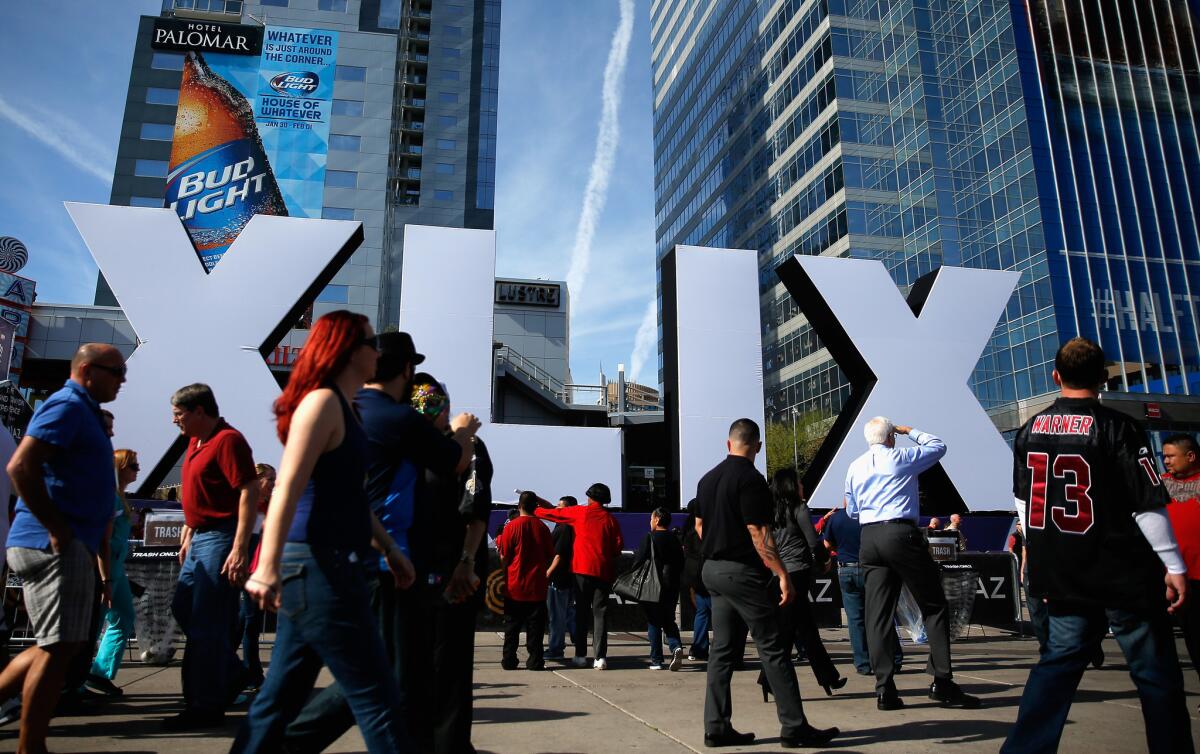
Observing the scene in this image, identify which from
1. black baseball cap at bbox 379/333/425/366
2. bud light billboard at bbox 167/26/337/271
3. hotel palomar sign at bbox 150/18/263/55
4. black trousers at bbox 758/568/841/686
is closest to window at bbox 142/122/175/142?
hotel palomar sign at bbox 150/18/263/55

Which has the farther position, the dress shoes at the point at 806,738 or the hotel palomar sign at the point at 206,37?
the hotel palomar sign at the point at 206,37

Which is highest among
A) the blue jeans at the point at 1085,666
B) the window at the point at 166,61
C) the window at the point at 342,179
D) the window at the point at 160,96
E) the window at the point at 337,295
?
the window at the point at 166,61

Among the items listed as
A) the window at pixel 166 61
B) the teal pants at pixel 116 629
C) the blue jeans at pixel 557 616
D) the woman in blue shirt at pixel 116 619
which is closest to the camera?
the woman in blue shirt at pixel 116 619

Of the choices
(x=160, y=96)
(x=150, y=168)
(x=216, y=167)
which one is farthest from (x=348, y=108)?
(x=160, y=96)

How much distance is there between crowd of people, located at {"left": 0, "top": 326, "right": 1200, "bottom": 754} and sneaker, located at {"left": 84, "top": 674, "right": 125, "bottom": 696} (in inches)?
0.8

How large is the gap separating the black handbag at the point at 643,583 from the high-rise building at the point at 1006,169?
132 ft

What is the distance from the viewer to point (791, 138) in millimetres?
62562

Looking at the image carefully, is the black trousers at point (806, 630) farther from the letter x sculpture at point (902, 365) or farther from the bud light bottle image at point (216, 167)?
the bud light bottle image at point (216, 167)

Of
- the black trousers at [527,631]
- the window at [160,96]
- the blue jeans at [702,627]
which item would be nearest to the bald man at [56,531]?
the black trousers at [527,631]

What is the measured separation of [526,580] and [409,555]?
459 centimetres

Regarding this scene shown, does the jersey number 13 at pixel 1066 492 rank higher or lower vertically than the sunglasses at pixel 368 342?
lower

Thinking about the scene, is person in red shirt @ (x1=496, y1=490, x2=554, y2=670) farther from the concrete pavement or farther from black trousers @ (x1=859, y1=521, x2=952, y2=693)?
black trousers @ (x1=859, y1=521, x2=952, y2=693)

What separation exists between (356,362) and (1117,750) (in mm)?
4285

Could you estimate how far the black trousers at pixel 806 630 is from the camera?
5.73 m
